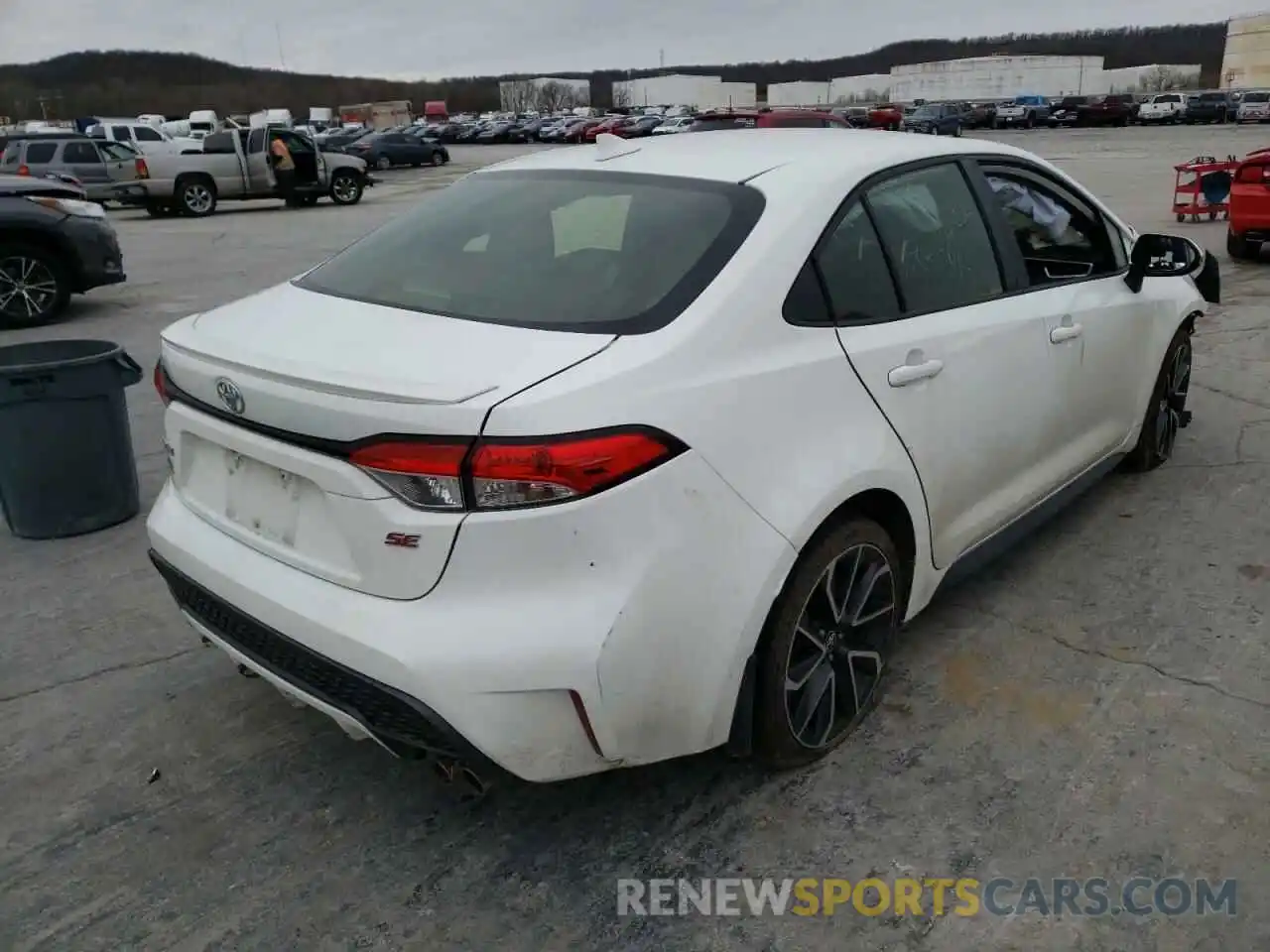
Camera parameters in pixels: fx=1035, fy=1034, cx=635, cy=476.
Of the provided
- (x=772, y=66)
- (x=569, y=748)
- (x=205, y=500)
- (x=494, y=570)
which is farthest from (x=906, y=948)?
(x=772, y=66)

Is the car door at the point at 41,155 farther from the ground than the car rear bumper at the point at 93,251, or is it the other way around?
the car door at the point at 41,155

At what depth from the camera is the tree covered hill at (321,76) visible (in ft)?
364

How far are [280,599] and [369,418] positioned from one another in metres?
0.54

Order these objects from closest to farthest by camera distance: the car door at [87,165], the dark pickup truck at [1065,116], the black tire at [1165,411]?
the black tire at [1165,411]
the car door at [87,165]
the dark pickup truck at [1065,116]

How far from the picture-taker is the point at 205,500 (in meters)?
2.69

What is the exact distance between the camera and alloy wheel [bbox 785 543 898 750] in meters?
2.72

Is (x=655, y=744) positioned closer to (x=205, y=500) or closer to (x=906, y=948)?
(x=906, y=948)

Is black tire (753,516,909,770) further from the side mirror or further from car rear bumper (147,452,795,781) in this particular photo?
the side mirror

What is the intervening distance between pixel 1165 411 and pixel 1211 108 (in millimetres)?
59128

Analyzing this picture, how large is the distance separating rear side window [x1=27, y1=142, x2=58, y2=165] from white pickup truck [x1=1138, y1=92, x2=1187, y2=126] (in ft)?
174

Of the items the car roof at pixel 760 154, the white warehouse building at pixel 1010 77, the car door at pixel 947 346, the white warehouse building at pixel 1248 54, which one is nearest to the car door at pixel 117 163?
the car roof at pixel 760 154

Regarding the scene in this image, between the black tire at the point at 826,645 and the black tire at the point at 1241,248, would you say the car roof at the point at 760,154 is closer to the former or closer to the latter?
the black tire at the point at 826,645

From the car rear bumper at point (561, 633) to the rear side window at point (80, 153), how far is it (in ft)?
78.4

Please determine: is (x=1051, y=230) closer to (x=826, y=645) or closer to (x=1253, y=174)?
(x=826, y=645)
